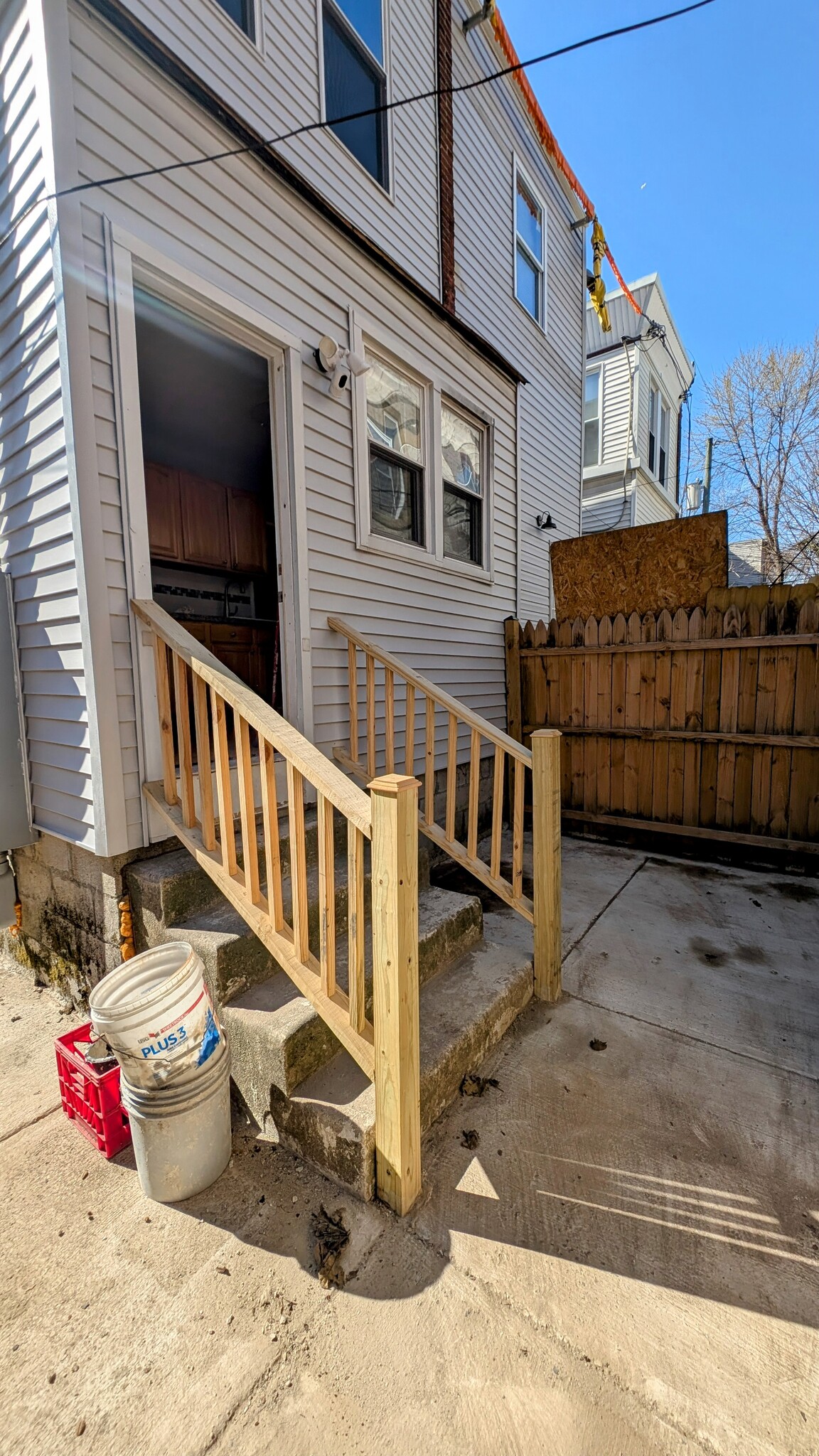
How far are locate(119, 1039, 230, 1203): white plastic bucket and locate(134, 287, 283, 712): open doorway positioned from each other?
2289 mm

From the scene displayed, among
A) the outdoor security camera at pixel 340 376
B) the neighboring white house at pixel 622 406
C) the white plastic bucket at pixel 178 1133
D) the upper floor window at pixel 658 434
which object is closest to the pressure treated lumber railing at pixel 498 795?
the white plastic bucket at pixel 178 1133

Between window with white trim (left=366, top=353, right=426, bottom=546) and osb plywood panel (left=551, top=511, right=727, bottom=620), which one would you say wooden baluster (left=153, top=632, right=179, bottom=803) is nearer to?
window with white trim (left=366, top=353, right=426, bottom=546)

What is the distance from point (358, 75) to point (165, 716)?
4585 mm

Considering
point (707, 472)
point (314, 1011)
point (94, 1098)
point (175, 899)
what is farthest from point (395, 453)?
point (707, 472)

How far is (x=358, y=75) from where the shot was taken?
3799mm

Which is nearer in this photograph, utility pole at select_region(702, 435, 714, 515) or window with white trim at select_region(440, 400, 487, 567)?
window with white trim at select_region(440, 400, 487, 567)

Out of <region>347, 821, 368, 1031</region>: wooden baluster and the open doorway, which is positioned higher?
the open doorway

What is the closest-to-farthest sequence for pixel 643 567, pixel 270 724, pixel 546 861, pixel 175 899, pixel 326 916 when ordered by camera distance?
pixel 326 916, pixel 270 724, pixel 175 899, pixel 546 861, pixel 643 567

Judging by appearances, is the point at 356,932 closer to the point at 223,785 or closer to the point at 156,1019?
the point at 156,1019

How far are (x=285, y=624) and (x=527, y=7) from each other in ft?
19.0

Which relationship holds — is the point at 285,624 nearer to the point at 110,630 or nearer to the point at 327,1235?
the point at 110,630

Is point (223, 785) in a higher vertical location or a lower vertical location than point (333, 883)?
higher

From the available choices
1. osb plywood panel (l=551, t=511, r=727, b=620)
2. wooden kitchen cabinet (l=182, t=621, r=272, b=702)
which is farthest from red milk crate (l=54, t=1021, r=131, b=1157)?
osb plywood panel (l=551, t=511, r=727, b=620)

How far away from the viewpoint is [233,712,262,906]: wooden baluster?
6.29 ft
